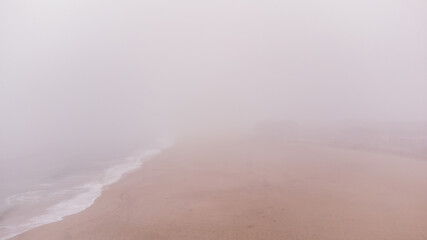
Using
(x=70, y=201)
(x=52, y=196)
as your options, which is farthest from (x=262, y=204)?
(x=52, y=196)

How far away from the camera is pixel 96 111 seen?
11531 cm

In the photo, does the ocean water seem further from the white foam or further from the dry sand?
the dry sand

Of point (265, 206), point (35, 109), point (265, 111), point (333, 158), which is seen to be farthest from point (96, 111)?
point (265, 206)

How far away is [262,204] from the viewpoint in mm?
13180

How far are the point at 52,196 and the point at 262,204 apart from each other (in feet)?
33.3

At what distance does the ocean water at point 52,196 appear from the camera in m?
12.2

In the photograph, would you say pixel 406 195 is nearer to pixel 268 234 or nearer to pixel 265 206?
pixel 265 206

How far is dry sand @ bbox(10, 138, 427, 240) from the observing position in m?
10.4

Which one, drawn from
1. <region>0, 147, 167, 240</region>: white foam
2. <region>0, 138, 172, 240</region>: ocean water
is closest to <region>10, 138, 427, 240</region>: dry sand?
<region>0, 147, 167, 240</region>: white foam

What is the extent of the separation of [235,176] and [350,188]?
20.3 feet

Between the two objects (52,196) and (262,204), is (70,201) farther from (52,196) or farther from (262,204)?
(262,204)

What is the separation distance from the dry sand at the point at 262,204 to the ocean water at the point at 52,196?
2.60 feet

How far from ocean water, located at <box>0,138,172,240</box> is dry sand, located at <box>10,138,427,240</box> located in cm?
79

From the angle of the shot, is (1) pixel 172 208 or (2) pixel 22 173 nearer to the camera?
(1) pixel 172 208
